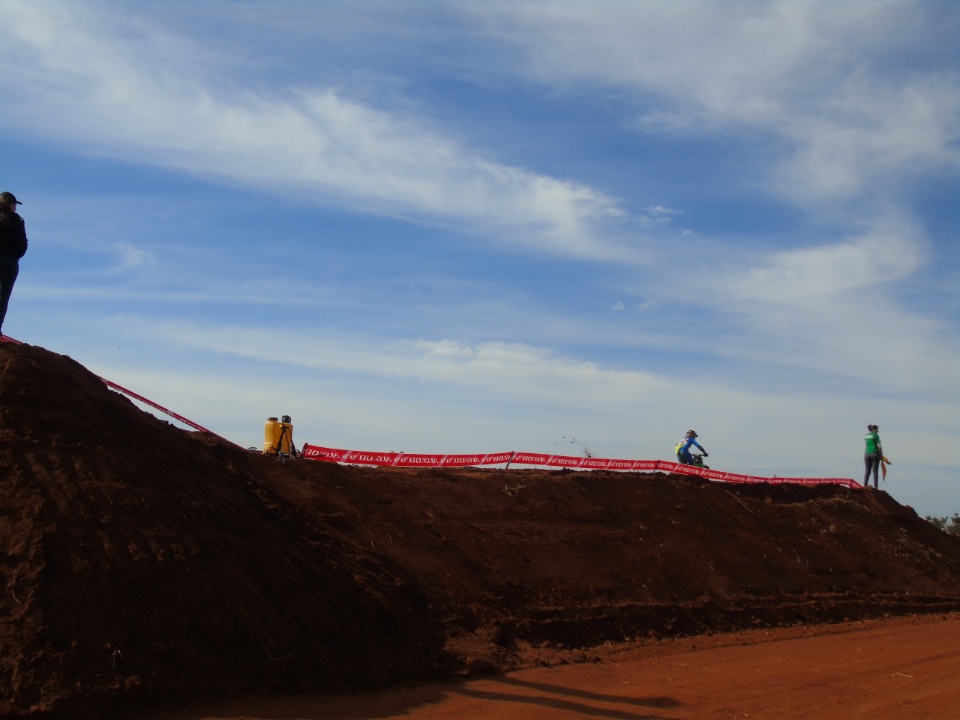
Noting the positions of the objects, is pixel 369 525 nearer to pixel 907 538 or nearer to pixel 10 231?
pixel 10 231

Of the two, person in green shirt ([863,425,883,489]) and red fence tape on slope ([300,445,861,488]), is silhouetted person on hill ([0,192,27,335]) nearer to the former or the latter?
red fence tape on slope ([300,445,861,488])

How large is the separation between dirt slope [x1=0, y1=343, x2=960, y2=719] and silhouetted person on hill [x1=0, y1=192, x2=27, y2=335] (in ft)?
3.44

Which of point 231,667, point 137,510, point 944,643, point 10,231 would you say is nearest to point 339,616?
point 231,667

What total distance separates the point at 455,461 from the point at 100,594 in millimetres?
10252

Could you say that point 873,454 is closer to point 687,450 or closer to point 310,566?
point 687,450

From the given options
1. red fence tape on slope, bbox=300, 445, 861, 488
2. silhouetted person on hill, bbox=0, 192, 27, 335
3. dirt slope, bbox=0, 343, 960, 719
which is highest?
silhouetted person on hill, bbox=0, 192, 27, 335

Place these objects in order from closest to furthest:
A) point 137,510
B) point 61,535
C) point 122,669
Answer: point 122,669 → point 61,535 → point 137,510

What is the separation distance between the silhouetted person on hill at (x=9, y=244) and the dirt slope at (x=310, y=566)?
3.44 feet

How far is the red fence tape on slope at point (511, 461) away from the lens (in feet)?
57.3

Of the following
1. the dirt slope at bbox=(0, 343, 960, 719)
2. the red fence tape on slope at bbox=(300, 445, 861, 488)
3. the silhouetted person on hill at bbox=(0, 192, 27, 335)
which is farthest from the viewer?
the red fence tape on slope at bbox=(300, 445, 861, 488)

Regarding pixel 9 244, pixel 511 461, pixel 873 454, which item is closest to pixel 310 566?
pixel 9 244

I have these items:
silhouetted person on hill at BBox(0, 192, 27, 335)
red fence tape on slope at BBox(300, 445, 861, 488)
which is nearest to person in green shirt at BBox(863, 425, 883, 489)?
red fence tape on slope at BBox(300, 445, 861, 488)

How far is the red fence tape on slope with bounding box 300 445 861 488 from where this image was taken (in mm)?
17453

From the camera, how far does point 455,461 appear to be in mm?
18172
